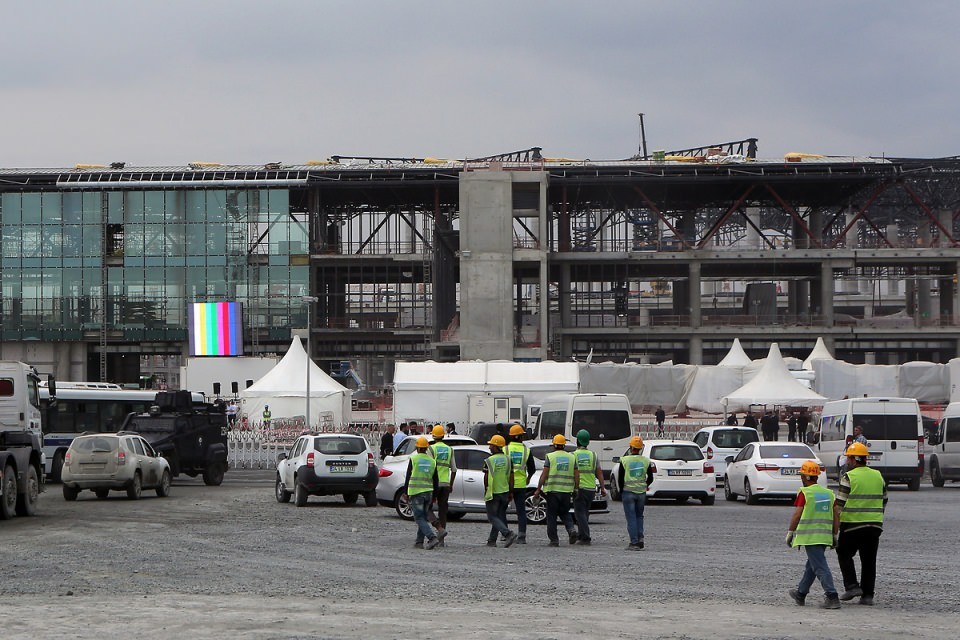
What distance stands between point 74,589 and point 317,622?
3.40 metres

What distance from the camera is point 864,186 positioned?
90500mm

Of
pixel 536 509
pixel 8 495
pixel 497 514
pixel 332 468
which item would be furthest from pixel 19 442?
pixel 497 514

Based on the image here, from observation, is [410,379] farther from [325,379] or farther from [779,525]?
[779,525]

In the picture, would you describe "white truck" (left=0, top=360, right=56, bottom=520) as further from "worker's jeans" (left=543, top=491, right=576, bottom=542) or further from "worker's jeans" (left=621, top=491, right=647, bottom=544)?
"worker's jeans" (left=621, top=491, right=647, bottom=544)

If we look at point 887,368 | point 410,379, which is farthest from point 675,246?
point 410,379

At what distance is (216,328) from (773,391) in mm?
46583

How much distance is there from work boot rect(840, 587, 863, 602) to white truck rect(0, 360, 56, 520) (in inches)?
586

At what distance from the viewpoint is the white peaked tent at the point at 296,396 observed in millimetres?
54750

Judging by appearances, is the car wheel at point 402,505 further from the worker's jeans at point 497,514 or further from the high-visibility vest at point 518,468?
the worker's jeans at point 497,514

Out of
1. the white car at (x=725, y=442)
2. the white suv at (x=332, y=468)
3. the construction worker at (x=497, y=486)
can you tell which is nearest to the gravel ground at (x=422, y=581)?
the construction worker at (x=497, y=486)

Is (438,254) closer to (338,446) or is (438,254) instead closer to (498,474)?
(338,446)

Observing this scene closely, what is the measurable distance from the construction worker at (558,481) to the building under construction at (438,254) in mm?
65843

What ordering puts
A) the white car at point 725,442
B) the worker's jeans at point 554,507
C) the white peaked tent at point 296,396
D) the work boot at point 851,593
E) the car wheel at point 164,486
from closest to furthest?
the work boot at point 851,593, the worker's jeans at point 554,507, the car wheel at point 164,486, the white car at point 725,442, the white peaked tent at point 296,396

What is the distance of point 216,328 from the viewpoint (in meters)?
87.1
